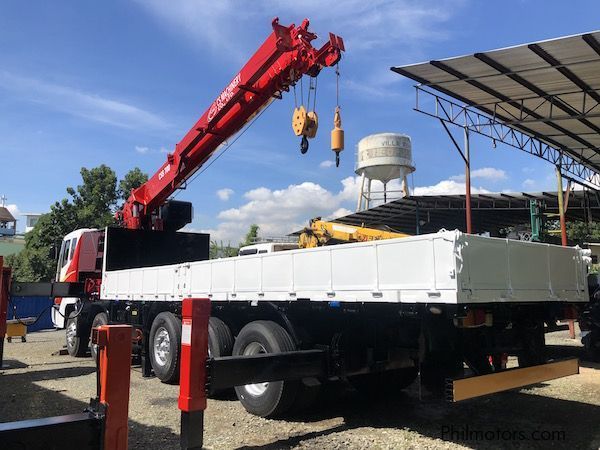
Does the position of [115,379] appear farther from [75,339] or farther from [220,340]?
[75,339]

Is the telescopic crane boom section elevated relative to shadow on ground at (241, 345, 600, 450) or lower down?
elevated

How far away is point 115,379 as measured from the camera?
3.45m

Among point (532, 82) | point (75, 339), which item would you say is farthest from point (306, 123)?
point (75, 339)

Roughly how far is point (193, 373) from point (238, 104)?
6319mm

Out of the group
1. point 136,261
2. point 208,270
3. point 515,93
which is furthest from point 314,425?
point 515,93

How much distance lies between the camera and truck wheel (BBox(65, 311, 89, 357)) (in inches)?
483

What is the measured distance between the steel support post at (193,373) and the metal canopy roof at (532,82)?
918cm

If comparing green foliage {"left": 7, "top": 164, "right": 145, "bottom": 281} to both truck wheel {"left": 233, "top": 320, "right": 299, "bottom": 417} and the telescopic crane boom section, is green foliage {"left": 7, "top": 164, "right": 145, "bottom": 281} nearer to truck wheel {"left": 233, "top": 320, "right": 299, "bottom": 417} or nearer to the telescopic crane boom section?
the telescopic crane boom section

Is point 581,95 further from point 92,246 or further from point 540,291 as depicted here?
point 92,246

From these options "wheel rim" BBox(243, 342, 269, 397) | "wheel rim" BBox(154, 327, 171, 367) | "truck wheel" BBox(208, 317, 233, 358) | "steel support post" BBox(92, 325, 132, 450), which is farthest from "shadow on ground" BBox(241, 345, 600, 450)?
"wheel rim" BBox(154, 327, 171, 367)

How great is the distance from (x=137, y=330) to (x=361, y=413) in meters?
4.76

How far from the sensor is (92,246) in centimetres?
1270

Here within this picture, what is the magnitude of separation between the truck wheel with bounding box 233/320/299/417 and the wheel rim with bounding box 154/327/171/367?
2175mm

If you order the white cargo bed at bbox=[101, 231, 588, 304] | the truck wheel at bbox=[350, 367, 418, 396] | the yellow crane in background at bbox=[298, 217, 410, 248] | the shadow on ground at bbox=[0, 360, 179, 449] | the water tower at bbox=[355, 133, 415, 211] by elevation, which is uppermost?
the water tower at bbox=[355, 133, 415, 211]
